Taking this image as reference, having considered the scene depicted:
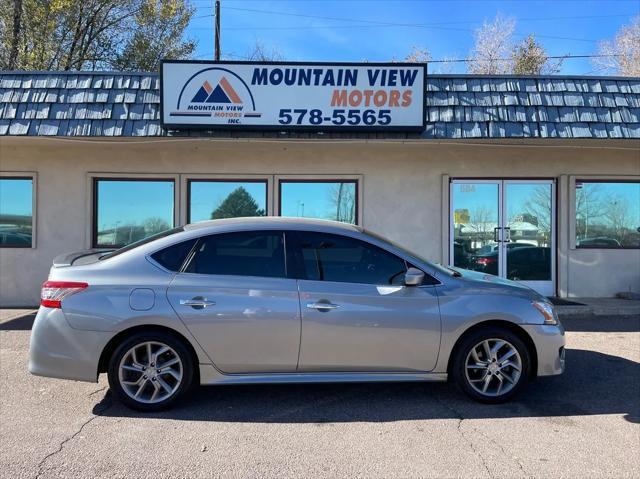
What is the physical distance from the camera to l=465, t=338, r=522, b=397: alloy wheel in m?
4.59

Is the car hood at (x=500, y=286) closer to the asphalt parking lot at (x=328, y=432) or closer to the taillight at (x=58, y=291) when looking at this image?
the asphalt parking lot at (x=328, y=432)

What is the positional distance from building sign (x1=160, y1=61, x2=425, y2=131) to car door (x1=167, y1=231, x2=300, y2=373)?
4.09 m

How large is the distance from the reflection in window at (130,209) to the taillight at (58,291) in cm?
496

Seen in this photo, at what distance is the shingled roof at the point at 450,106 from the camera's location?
787 centimetres

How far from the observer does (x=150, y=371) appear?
4.38 metres

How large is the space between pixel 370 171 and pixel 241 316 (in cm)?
543

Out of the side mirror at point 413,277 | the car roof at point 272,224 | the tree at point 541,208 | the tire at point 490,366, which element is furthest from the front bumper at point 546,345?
the tree at point 541,208

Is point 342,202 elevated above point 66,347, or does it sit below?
above

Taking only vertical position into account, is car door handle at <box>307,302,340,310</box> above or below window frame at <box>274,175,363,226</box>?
below

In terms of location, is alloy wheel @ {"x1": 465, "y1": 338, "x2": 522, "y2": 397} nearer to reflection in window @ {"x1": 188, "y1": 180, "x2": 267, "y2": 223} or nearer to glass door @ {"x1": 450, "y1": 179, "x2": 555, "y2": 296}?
glass door @ {"x1": 450, "y1": 179, "x2": 555, "y2": 296}

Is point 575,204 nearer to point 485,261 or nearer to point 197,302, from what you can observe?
point 485,261

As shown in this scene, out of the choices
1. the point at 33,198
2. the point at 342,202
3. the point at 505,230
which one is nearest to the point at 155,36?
the point at 33,198

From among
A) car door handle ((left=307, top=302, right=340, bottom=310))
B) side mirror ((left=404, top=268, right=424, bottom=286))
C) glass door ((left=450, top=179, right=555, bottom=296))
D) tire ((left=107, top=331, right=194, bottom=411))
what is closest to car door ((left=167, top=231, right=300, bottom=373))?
car door handle ((left=307, top=302, right=340, bottom=310))

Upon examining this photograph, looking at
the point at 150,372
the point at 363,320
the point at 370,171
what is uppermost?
the point at 370,171
